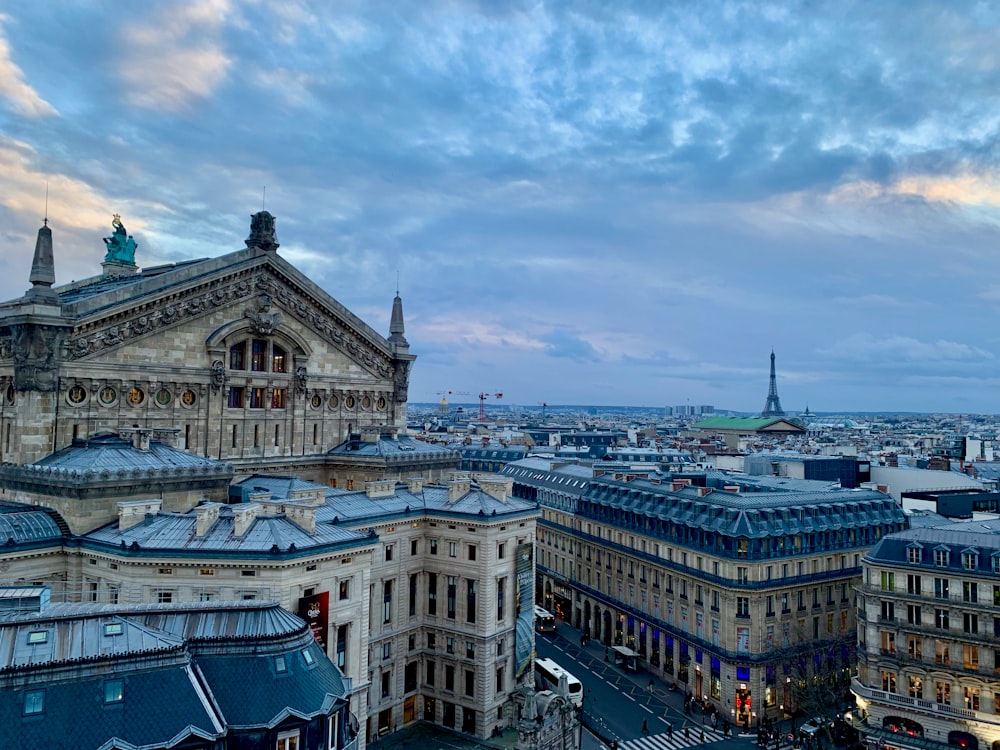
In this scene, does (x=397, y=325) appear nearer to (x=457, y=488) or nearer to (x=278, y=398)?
(x=278, y=398)

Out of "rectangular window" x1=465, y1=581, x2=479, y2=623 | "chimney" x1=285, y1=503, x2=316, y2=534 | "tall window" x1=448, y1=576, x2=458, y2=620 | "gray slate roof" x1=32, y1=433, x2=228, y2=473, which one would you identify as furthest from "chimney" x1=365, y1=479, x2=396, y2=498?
"chimney" x1=285, y1=503, x2=316, y2=534

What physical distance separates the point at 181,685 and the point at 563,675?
161 ft

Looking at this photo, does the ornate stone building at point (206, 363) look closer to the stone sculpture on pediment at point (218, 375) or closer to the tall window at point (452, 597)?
the stone sculpture on pediment at point (218, 375)

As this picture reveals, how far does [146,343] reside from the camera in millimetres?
68750

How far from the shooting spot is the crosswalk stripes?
7212 cm

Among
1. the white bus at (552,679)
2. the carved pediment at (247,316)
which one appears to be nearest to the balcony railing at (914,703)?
the white bus at (552,679)

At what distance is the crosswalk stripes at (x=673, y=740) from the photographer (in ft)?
237

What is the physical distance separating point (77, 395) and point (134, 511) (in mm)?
13621

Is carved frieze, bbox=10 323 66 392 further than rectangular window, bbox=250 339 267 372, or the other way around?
rectangular window, bbox=250 339 267 372

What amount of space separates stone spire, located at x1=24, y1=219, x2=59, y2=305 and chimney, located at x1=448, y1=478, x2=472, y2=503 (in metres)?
34.4

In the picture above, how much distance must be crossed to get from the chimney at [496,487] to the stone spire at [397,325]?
2613 centimetres

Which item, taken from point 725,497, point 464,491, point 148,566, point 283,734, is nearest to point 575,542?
point 725,497

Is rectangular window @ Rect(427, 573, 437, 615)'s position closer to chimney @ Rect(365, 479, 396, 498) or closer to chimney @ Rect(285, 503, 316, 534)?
chimney @ Rect(365, 479, 396, 498)

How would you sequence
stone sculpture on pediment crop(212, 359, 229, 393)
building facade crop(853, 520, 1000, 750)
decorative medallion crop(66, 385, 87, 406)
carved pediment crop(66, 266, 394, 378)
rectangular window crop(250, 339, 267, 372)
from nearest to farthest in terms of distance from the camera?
decorative medallion crop(66, 385, 87, 406) → carved pediment crop(66, 266, 394, 378) → building facade crop(853, 520, 1000, 750) → stone sculpture on pediment crop(212, 359, 229, 393) → rectangular window crop(250, 339, 267, 372)
